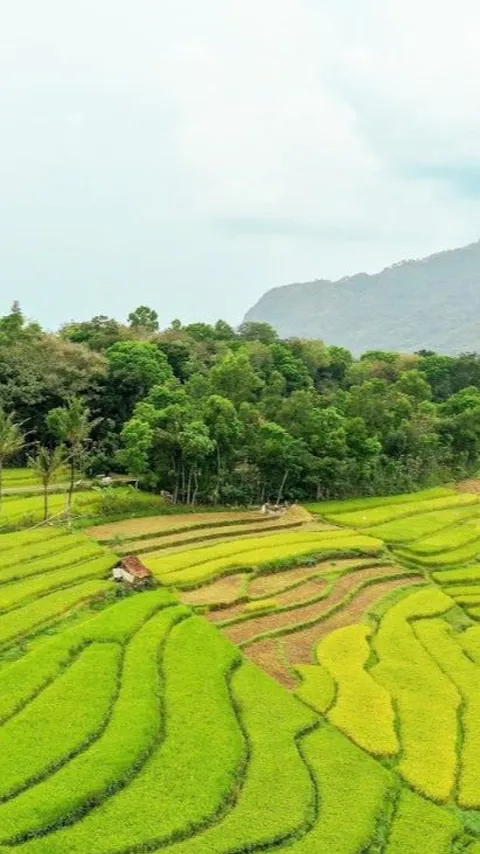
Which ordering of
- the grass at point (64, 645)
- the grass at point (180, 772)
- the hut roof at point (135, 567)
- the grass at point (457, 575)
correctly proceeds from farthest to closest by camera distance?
the grass at point (457, 575) < the hut roof at point (135, 567) < the grass at point (64, 645) < the grass at point (180, 772)

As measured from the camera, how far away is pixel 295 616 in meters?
24.2

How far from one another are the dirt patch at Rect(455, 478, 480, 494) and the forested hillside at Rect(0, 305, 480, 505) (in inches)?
40.1

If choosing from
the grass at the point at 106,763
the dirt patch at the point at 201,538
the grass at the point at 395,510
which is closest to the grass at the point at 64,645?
the grass at the point at 106,763

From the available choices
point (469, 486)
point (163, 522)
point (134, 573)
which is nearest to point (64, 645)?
point (134, 573)

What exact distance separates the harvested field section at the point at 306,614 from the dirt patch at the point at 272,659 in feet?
1.44

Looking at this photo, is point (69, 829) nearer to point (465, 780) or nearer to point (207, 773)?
point (207, 773)

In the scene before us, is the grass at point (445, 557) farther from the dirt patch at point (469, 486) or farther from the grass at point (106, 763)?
the grass at point (106, 763)

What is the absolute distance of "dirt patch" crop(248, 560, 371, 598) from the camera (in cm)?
2620

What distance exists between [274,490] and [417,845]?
2712cm

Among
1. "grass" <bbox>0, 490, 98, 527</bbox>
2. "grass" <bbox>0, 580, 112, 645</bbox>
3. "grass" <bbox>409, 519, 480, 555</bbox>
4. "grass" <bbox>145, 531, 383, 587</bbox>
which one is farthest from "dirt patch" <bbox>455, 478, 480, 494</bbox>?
"grass" <bbox>0, 580, 112, 645</bbox>

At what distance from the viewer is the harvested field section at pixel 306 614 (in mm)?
22703

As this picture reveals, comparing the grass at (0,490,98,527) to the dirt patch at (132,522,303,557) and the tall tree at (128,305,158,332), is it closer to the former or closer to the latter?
the dirt patch at (132,522,303,557)

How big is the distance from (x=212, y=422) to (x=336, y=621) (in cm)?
1516

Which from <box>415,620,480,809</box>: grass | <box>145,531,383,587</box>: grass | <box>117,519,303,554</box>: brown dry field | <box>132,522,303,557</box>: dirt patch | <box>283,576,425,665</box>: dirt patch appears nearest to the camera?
<box>415,620,480,809</box>: grass
